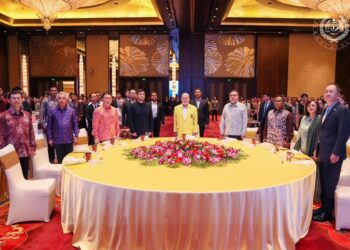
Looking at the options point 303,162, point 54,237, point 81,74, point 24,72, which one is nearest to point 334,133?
point 303,162

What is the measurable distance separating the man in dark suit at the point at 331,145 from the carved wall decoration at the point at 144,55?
11.8m

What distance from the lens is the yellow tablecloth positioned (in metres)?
2.46

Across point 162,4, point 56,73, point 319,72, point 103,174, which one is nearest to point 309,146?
point 103,174

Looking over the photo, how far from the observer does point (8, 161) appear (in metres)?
3.51

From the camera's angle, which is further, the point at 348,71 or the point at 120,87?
the point at 120,87

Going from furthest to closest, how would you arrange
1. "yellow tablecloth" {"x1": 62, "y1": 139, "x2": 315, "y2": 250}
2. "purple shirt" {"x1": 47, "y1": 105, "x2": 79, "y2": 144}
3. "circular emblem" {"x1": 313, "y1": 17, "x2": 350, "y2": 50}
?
"circular emblem" {"x1": 313, "y1": 17, "x2": 350, "y2": 50}
"purple shirt" {"x1": 47, "y1": 105, "x2": 79, "y2": 144}
"yellow tablecloth" {"x1": 62, "y1": 139, "x2": 315, "y2": 250}

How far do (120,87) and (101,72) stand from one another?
1022 mm

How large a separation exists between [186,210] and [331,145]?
2007 millimetres

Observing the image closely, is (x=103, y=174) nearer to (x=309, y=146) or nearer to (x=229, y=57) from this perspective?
(x=309, y=146)

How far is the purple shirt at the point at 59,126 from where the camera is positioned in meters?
4.75

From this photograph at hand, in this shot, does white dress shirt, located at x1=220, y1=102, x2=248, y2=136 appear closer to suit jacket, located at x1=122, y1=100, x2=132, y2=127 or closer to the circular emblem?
suit jacket, located at x1=122, y1=100, x2=132, y2=127

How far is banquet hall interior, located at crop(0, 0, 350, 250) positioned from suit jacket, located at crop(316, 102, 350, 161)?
1.39 feet

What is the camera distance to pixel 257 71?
15.0 metres

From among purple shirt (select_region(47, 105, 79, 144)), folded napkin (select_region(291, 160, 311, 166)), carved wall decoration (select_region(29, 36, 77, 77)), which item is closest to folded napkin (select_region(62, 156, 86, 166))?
purple shirt (select_region(47, 105, 79, 144))
